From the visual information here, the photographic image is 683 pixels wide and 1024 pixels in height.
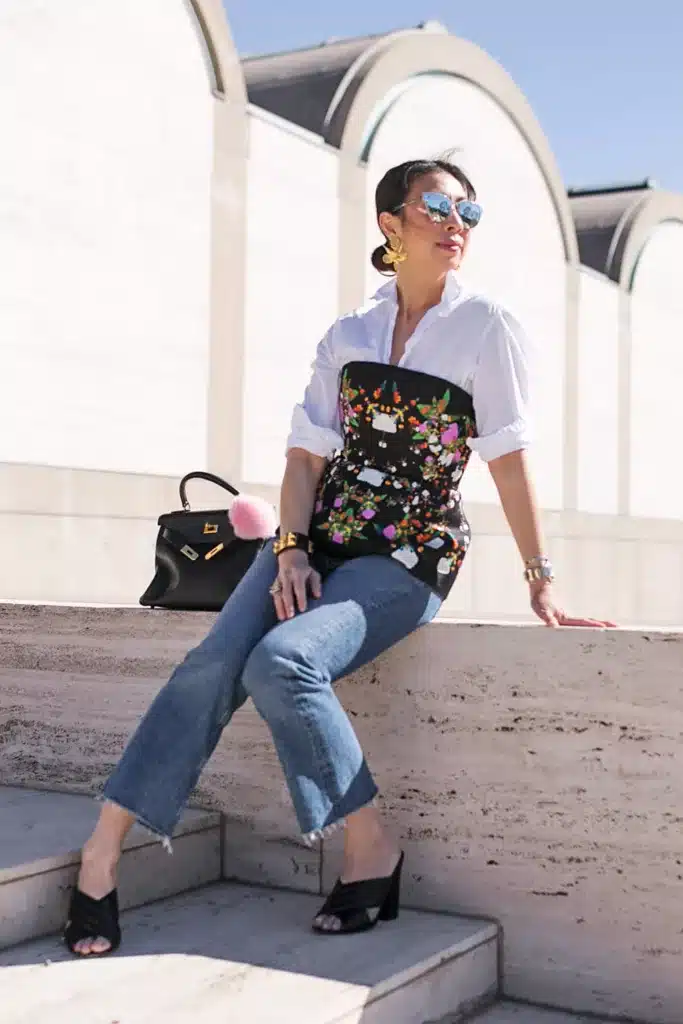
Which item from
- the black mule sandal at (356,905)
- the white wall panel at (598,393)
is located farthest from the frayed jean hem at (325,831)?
the white wall panel at (598,393)

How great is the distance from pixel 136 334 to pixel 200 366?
0.81 meters

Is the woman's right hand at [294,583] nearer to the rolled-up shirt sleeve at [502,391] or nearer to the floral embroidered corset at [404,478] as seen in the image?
the floral embroidered corset at [404,478]

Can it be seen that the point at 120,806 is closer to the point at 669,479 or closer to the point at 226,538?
the point at 226,538

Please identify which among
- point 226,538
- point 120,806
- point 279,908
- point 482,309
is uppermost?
point 482,309

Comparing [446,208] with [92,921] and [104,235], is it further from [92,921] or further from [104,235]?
[104,235]

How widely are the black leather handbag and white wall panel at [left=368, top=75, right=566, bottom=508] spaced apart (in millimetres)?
7853

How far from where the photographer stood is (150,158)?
28.8 feet

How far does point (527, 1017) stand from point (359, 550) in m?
1.22

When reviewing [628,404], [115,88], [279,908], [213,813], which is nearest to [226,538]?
[213,813]

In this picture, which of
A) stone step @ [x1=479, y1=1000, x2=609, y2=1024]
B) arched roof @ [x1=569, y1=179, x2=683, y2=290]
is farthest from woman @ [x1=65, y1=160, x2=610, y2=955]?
arched roof @ [x1=569, y1=179, x2=683, y2=290]

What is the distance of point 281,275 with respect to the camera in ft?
34.6

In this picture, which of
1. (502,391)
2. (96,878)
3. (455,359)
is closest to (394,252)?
(455,359)

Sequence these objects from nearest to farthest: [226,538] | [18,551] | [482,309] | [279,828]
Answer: [482,309]
[279,828]
[226,538]
[18,551]

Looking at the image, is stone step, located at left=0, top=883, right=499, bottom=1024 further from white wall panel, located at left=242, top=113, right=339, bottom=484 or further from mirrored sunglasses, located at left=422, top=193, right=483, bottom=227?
white wall panel, located at left=242, top=113, right=339, bottom=484
